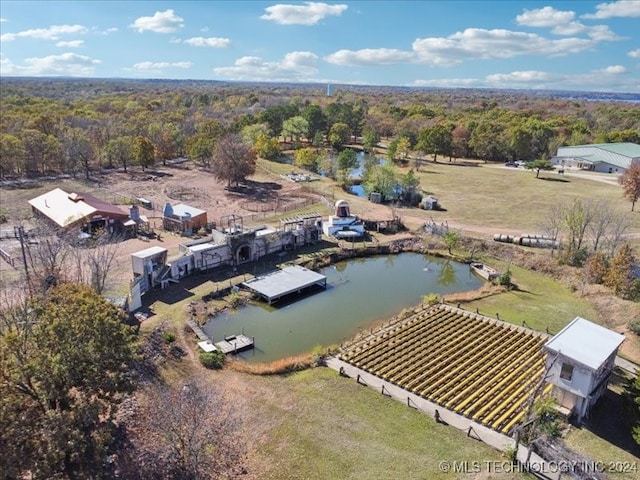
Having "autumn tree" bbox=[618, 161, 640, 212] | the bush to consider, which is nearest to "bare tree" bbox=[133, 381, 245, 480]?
the bush

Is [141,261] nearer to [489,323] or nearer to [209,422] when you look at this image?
[209,422]

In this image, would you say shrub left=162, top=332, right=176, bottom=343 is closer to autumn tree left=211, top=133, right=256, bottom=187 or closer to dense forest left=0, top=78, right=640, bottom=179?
autumn tree left=211, top=133, right=256, bottom=187

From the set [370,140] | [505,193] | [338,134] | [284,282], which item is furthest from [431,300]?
[338,134]

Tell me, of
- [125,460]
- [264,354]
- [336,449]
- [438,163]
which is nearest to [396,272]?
[264,354]

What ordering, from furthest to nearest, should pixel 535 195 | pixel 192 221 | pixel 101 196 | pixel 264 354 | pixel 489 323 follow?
pixel 535 195 < pixel 101 196 < pixel 192 221 < pixel 489 323 < pixel 264 354

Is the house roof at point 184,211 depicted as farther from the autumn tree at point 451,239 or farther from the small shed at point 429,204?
the small shed at point 429,204

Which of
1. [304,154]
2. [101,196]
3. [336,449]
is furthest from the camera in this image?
[304,154]

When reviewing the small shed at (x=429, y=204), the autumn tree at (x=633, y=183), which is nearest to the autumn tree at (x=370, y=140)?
the small shed at (x=429, y=204)
